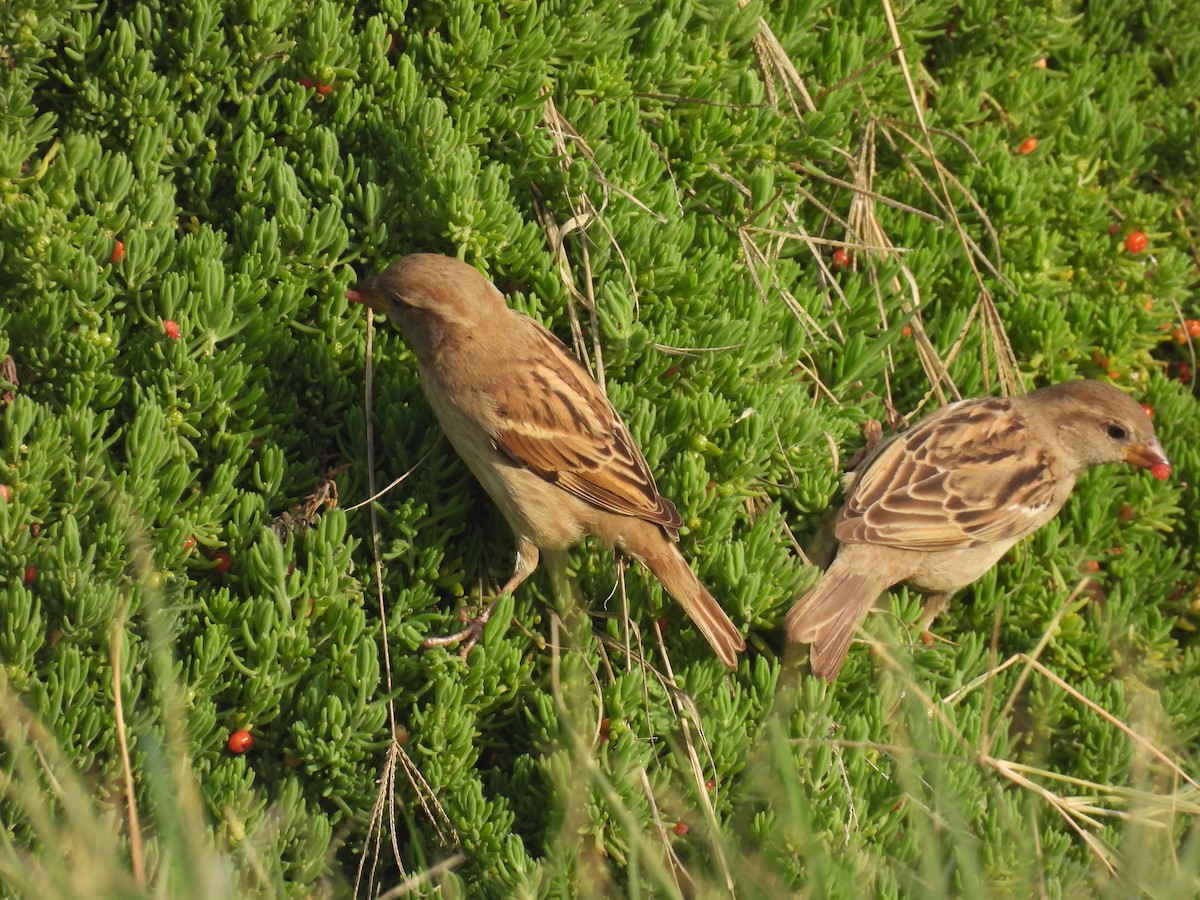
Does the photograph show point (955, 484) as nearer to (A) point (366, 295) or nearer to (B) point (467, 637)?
(B) point (467, 637)

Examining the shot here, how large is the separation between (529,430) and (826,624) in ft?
3.85

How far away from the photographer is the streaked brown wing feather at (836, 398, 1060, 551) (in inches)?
191

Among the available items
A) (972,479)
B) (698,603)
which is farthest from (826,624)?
(972,479)

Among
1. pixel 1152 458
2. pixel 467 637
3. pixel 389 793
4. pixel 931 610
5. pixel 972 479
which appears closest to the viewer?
pixel 389 793

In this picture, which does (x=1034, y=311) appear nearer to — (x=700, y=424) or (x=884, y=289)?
(x=884, y=289)

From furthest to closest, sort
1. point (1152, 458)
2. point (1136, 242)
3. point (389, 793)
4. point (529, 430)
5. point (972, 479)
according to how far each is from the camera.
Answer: point (1136, 242) < point (972, 479) < point (1152, 458) < point (529, 430) < point (389, 793)

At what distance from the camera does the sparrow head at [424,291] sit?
417 cm

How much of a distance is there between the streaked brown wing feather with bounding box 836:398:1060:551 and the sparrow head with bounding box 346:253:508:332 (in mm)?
1572

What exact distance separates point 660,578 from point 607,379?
31.3 inches

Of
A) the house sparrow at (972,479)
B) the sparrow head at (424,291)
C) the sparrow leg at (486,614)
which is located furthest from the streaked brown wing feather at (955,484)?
the sparrow head at (424,291)

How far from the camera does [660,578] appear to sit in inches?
164

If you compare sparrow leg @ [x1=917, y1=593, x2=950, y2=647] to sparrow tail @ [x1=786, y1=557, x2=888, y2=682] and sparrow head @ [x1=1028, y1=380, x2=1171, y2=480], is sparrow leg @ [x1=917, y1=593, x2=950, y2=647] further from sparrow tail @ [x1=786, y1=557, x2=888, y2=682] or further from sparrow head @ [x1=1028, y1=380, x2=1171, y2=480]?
sparrow head @ [x1=1028, y1=380, x2=1171, y2=480]

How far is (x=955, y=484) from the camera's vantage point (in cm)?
523

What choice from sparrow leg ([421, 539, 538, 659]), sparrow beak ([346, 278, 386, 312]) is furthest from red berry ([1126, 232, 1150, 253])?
sparrow beak ([346, 278, 386, 312])
